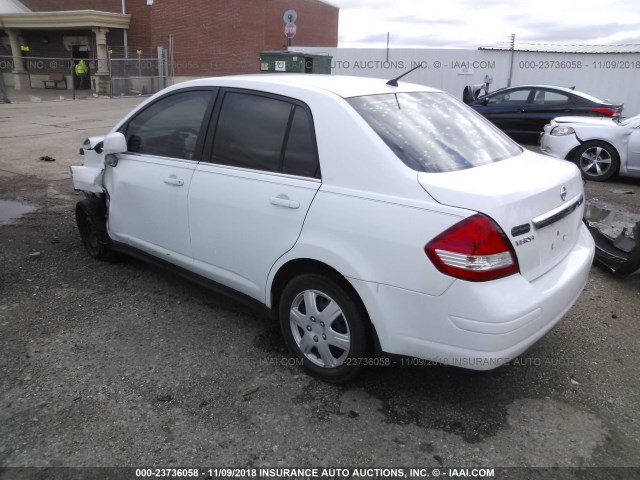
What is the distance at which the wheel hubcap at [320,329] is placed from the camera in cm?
297

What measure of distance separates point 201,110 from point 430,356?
7.49 ft

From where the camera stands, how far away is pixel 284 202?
3.06 meters

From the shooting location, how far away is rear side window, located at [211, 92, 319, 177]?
3.10 m

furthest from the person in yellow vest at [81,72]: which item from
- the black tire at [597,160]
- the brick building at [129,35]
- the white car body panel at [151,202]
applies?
the white car body panel at [151,202]

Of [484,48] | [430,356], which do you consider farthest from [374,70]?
[430,356]

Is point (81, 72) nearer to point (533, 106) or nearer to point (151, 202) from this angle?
point (533, 106)

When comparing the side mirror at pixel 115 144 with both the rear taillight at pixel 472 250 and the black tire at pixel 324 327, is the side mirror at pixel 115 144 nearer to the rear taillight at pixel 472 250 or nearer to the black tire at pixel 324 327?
the black tire at pixel 324 327

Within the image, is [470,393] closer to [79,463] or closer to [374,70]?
[79,463]

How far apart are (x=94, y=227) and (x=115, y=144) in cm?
98

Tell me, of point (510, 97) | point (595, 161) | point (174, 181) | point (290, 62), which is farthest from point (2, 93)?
point (595, 161)

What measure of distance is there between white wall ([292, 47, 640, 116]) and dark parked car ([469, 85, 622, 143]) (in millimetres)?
6336

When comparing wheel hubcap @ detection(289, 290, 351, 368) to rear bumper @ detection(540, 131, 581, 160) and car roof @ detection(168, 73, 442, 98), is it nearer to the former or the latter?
car roof @ detection(168, 73, 442, 98)

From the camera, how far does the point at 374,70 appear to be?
20.8 meters

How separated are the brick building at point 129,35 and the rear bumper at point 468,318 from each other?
24513 mm
